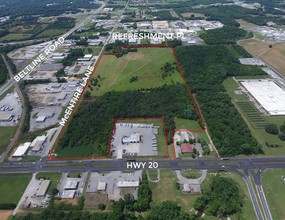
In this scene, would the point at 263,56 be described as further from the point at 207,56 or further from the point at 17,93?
the point at 17,93

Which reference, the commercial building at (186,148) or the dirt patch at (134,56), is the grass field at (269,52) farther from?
the commercial building at (186,148)

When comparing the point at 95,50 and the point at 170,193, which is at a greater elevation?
the point at 95,50

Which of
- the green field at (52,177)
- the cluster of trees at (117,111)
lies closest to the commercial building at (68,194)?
the green field at (52,177)

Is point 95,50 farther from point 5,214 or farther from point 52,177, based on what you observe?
point 5,214

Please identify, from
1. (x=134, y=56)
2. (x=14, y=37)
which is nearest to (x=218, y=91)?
(x=134, y=56)

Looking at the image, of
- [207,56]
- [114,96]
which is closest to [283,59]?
[207,56]

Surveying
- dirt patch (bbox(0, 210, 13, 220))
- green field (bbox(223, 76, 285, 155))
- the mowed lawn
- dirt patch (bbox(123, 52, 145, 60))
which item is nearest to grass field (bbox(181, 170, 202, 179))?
green field (bbox(223, 76, 285, 155))
